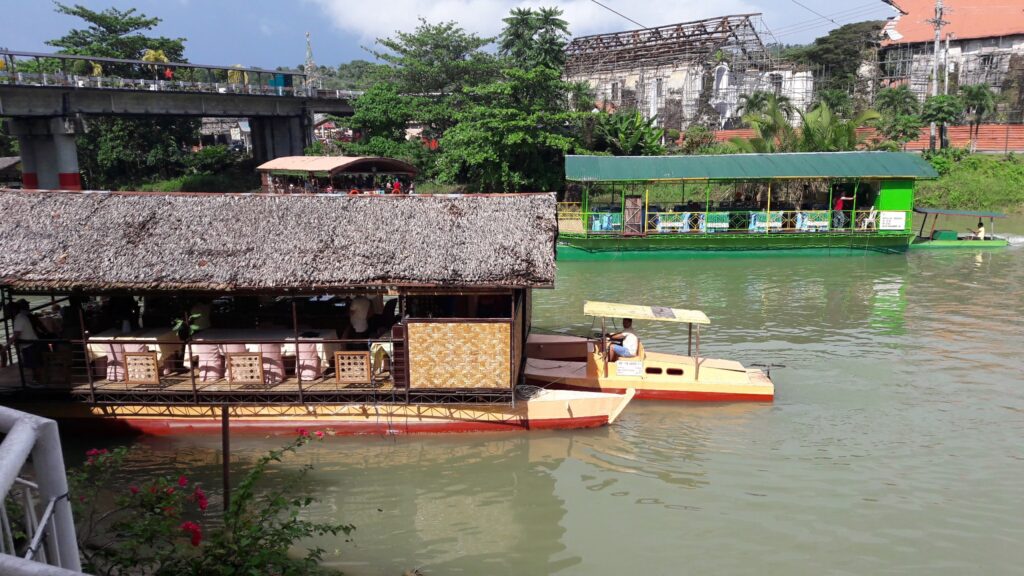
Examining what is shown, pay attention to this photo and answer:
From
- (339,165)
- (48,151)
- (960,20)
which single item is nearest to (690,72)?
(960,20)

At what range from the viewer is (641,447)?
10.5 meters

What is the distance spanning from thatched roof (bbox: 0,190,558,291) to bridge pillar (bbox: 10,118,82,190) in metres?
21.8

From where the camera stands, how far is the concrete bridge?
91.7ft

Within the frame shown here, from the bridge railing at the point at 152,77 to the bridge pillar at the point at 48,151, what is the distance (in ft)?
6.28

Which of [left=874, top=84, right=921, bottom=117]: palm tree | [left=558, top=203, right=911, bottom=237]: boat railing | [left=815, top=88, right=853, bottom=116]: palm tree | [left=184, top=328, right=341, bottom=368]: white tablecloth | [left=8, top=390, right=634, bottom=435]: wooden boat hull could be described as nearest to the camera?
[left=184, top=328, right=341, bottom=368]: white tablecloth

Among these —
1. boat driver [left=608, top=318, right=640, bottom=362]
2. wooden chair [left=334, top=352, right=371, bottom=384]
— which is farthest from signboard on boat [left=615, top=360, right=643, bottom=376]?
wooden chair [left=334, top=352, right=371, bottom=384]

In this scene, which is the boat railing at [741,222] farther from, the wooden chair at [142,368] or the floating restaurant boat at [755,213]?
the wooden chair at [142,368]

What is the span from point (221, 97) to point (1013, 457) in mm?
34776

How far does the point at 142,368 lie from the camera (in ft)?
33.6

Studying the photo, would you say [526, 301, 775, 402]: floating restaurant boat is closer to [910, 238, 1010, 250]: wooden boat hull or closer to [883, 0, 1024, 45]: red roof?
[910, 238, 1010, 250]: wooden boat hull

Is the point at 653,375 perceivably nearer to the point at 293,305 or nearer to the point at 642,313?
the point at 642,313

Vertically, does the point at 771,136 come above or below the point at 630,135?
below

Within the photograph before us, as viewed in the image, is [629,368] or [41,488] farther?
[629,368]

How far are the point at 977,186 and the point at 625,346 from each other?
25.7m
